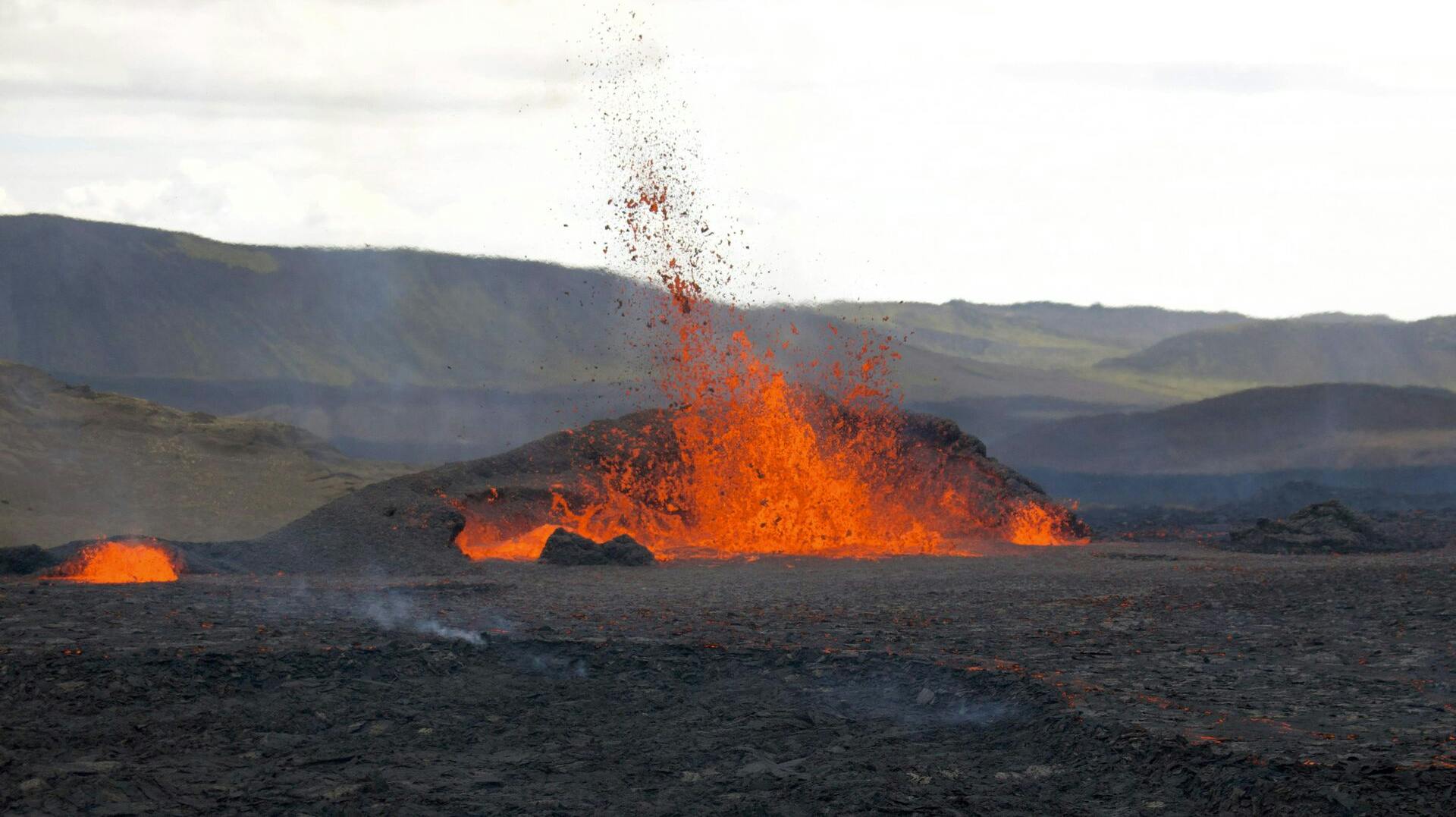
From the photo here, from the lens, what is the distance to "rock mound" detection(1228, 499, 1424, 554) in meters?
25.1

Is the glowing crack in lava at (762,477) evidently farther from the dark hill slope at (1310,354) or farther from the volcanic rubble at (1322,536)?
the dark hill slope at (1310,354)

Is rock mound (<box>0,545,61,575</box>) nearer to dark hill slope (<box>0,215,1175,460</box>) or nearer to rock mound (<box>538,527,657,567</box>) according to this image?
rock mound (<box>538,527,657,567</box>)

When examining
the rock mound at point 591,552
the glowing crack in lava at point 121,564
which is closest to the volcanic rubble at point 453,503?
the rock mound at point 591,552

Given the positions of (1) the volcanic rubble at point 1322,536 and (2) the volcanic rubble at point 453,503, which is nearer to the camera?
(2) the volcanic rubble at point 453,503

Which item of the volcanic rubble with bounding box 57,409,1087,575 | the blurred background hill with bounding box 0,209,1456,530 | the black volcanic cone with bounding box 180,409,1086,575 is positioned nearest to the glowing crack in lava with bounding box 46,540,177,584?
the volcanic rubble with bounding box 57,409,1087,575

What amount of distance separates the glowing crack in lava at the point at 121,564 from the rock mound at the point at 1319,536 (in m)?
18.4

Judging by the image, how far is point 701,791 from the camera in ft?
21.3

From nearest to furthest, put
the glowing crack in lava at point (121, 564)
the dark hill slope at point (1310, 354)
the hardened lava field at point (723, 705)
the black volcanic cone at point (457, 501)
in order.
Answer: the hardened lava field at point (723, 705)
the glowing crack in lava at point (121, 564)
the black volcanic cone at point (457, 501)
the dark hill slope at point (1310, 354)

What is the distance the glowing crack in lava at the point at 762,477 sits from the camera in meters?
22.8

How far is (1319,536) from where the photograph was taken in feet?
84.5

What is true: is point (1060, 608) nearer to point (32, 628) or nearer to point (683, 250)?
point (32, 628)

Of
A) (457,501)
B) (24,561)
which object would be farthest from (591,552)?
(24,561)

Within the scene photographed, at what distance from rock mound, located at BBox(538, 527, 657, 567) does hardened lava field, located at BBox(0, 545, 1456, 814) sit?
6.10 meters

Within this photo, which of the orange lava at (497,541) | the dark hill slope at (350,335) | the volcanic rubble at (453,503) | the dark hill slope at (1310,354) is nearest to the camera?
the volcanic rubble at (453,503)
